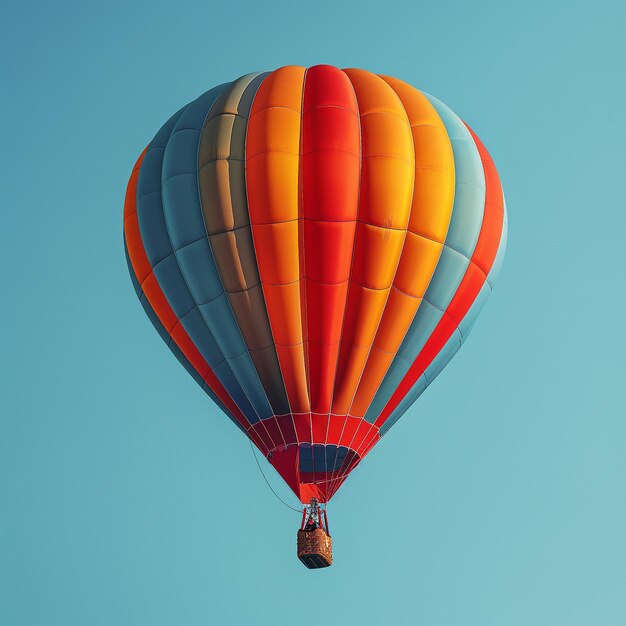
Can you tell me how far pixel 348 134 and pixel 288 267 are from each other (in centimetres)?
196

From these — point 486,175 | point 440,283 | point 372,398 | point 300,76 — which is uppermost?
point 300,76

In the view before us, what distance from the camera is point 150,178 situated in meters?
19.5

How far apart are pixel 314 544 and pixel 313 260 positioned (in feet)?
11.8

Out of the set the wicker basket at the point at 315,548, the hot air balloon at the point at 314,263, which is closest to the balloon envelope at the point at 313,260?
the hot air balloon at the point at 314,263

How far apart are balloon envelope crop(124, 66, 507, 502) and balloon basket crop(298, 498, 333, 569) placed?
465mm

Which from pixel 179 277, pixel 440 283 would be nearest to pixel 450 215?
pixel 440 283

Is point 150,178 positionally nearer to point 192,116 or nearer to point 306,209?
point 192,116

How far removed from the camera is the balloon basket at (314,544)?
58.6ft

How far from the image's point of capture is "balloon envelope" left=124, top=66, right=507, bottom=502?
18312 mm

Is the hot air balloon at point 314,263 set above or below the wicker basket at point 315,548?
above

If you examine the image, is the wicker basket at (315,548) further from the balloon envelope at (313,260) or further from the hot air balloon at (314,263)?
the balloon envelope at (313,260)

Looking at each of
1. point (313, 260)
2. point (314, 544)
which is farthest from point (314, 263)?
point (314, 544)

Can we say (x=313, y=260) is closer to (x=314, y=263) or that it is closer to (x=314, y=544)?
(x=314, y=263)

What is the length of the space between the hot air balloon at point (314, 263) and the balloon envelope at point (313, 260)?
0.07 feet
